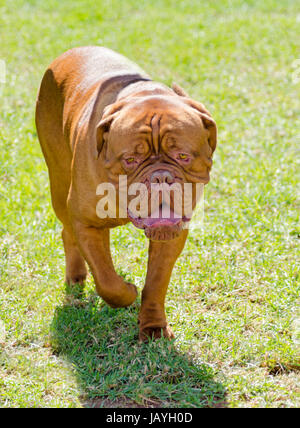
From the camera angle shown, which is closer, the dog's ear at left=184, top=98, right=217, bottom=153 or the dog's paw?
the dog's ear at left=184, top=98, right=217, bottom=153

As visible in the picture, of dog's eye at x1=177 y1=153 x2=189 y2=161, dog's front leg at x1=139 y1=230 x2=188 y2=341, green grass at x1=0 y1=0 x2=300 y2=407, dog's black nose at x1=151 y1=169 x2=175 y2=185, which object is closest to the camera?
dog's black nose at x1=151 y1=169 x2=175 y2=185

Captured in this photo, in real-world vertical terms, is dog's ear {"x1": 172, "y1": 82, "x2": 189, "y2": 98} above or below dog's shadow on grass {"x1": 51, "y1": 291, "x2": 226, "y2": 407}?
above

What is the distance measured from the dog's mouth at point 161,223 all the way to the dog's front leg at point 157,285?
488 mm

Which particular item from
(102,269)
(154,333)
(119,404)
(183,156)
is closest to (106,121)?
(183,156)

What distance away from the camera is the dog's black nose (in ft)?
11.2

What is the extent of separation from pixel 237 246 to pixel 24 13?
23.5 ft

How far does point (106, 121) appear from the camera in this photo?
12.0 feet

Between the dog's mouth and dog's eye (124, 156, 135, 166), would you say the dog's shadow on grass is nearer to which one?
the dog's mouth

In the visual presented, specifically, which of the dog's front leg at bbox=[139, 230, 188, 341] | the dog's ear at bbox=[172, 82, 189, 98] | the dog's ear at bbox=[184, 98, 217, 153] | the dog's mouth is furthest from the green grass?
the dog's ear at bbox=[172, 82, 189, 98]

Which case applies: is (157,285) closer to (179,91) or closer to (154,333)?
(154,333)

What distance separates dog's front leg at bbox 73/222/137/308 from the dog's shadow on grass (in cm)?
31

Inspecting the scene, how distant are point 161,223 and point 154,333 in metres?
0.93

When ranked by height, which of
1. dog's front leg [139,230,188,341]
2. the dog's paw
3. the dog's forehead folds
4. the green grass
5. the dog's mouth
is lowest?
the green grass

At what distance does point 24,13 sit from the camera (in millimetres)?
11047
